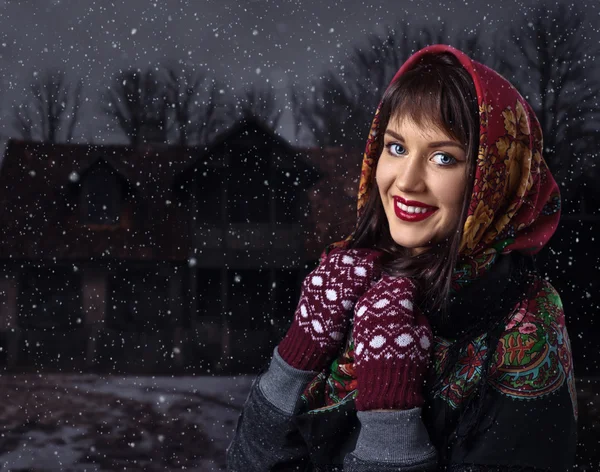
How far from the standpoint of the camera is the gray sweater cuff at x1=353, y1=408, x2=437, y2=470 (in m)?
1.19

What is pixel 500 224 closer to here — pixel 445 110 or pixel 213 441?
pixel 445 110

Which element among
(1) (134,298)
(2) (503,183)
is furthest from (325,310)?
(1) (134,298)

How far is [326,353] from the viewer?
4.69 ft

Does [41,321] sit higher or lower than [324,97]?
lower

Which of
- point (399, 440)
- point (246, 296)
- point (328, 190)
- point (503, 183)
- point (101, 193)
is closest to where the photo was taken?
point (399, 440)

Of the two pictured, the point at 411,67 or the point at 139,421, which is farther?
the point at 139,421

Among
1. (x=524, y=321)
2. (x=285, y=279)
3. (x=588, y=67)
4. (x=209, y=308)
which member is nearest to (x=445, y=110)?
(x=524, y=321)

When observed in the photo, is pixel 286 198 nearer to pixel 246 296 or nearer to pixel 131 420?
pixel 246 296

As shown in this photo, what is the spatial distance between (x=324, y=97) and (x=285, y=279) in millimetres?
1949

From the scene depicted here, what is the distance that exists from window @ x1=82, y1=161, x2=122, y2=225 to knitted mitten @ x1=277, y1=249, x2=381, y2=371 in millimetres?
5696

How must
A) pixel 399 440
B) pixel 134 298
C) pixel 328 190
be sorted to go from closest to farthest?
pixel 399 440 → pixel 328 190 → pixel 134 298

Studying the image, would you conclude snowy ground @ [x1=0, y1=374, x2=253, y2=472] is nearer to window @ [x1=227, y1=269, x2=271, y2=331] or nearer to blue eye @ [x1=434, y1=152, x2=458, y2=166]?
window @ [x1=227, y1=269, x2=271, y2=331]

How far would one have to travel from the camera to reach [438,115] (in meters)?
1.35

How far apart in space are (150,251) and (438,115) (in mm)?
5854
